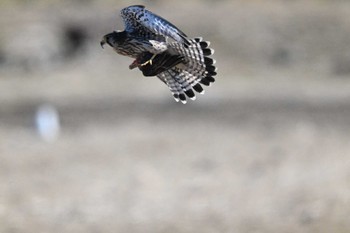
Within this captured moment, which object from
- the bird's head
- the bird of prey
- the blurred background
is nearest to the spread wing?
the bird of prey

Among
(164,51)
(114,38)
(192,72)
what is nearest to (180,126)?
(192,72)

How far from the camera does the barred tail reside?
6.12 metres

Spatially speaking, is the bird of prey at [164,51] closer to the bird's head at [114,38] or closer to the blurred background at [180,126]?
the bird's head at [114,38]

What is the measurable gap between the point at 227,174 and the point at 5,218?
360cm

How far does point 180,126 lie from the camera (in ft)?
59.0

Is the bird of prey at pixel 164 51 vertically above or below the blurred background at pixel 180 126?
below

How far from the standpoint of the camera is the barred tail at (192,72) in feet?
20.1

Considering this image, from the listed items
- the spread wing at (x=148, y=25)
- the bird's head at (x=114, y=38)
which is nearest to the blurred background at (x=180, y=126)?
the spread wing at (x=148, y=25)

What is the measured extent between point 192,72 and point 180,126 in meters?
11.7

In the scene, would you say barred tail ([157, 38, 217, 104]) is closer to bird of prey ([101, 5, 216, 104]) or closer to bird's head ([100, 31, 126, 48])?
bird of prey ([101, 5, 216, 104])

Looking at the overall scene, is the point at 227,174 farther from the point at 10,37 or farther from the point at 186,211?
the point at 10,37

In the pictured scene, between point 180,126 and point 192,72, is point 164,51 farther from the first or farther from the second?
point 180,126

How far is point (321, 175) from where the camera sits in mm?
14031

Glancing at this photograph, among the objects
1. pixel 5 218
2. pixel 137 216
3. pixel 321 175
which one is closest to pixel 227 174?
pixel 321 175
